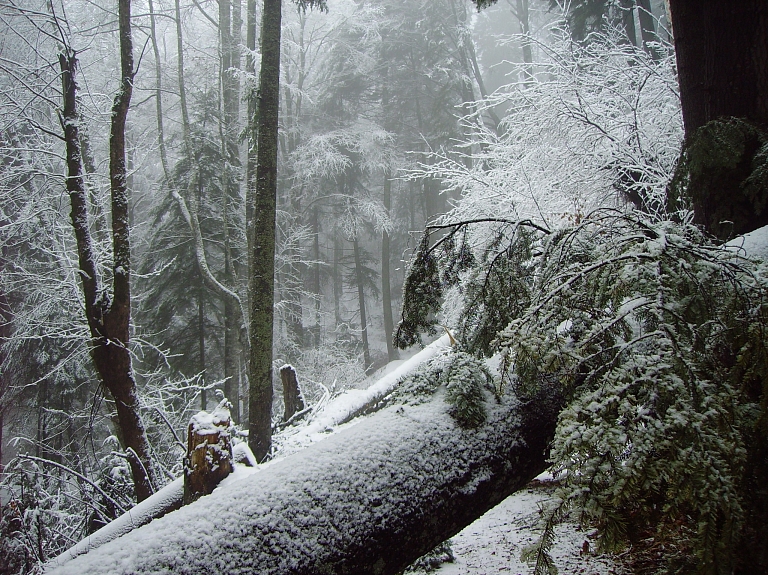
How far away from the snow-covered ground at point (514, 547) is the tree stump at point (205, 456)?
1964 millimetres

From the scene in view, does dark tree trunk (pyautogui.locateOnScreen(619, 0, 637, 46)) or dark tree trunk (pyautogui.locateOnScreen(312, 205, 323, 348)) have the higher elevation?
dark tree trunk (pyautogui.locateOnScreen(619, 0, 637, 46))

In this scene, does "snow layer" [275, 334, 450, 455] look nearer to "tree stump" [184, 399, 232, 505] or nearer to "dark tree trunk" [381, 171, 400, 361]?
"tree stump" [184, 399, 232, 505]

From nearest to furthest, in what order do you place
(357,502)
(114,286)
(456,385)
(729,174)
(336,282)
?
(357,502) → (456,385) → (729,174) → (114,286) → (336,282)

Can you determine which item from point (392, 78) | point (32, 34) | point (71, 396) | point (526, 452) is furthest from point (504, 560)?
point (392, 78)

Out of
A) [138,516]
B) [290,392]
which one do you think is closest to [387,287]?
[290,392]

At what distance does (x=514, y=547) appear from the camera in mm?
4254

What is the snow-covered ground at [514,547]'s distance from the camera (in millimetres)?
3398

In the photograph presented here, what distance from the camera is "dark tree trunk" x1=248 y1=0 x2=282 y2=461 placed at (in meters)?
6.09

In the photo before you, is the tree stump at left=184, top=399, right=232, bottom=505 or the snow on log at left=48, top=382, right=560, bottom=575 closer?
the snow on log at left=48, top=382, right=560, bottom=575

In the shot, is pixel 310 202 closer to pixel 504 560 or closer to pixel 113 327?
pixel 113 327

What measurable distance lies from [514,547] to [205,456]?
2.84 m

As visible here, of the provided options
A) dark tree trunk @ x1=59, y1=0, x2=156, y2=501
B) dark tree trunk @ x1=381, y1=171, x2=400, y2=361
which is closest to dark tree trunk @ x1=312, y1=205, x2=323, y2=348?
dark tree trunk @ x1=381, y1=171, x2=400, y2=361

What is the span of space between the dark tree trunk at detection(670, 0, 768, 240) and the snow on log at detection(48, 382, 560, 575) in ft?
4.51

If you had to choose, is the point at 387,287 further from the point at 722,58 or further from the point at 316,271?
the point at 722,58
